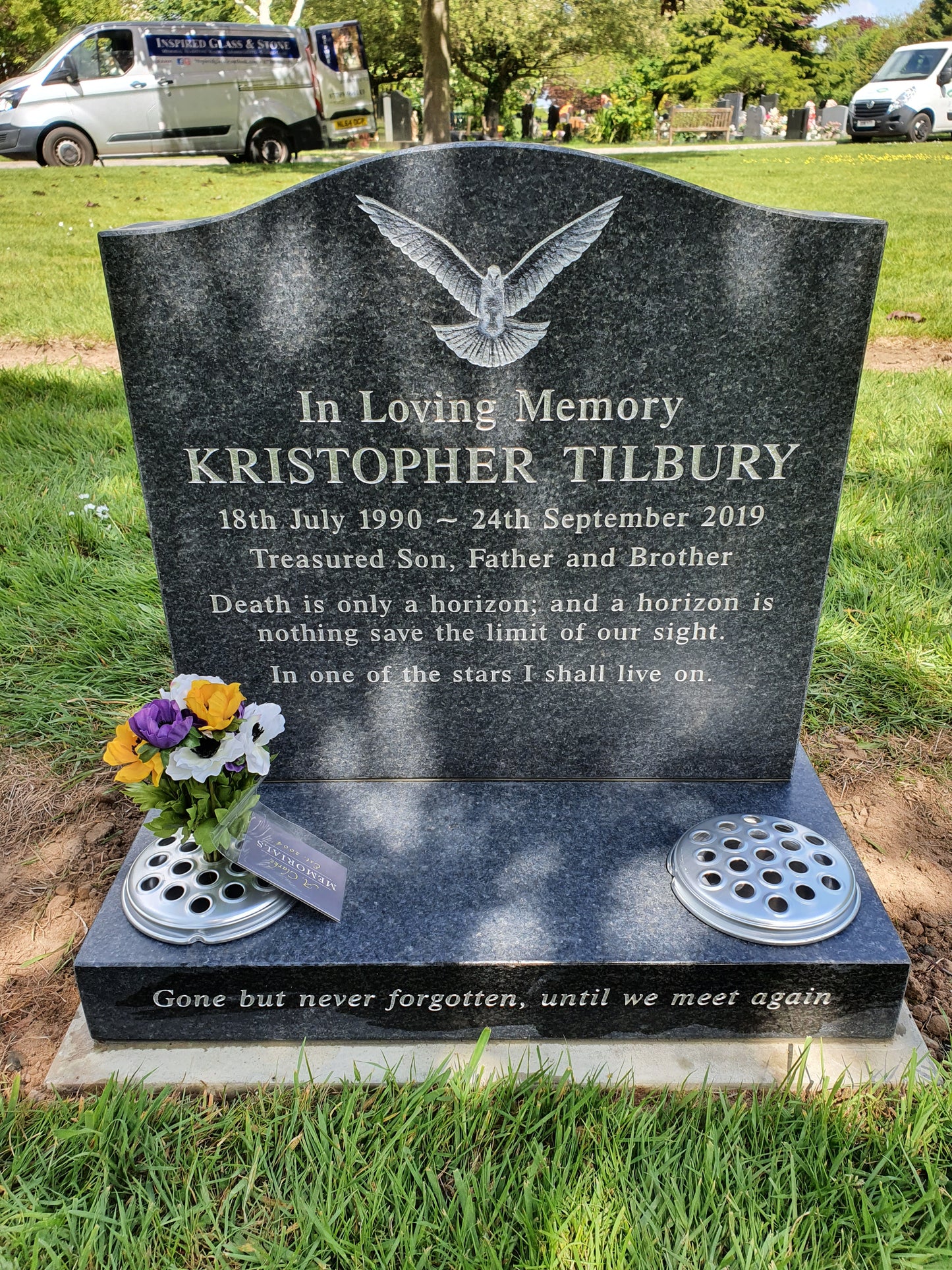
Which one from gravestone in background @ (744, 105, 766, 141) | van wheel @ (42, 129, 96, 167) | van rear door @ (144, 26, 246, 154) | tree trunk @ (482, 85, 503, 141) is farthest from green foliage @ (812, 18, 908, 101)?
van wheel @ (42, 129, 96, 167)

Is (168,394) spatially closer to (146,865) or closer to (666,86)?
(146,865)

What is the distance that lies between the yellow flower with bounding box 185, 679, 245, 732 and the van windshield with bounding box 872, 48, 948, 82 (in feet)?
83.8

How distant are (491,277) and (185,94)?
1714 cm

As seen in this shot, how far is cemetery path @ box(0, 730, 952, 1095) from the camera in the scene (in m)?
2.04

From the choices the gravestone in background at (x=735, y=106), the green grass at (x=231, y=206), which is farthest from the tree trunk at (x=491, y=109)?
the gravestone in background at (x=735, y=106)

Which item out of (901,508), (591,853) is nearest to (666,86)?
(901,508)

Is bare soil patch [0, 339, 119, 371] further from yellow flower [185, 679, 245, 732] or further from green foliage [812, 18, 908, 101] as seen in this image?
green foliage [812, 18, 908, 101]

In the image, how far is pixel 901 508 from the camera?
4.02 m

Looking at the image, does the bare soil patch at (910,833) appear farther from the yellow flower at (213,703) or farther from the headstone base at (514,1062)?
the yellow flower at (213,703)

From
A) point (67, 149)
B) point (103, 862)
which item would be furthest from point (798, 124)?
point (103, 862)

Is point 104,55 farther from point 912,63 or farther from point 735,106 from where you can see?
point 735,106

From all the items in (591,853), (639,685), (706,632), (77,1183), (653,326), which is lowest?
(77,1183)

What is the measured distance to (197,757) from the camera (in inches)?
70.3

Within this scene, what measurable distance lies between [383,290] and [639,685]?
1156 millimetres
